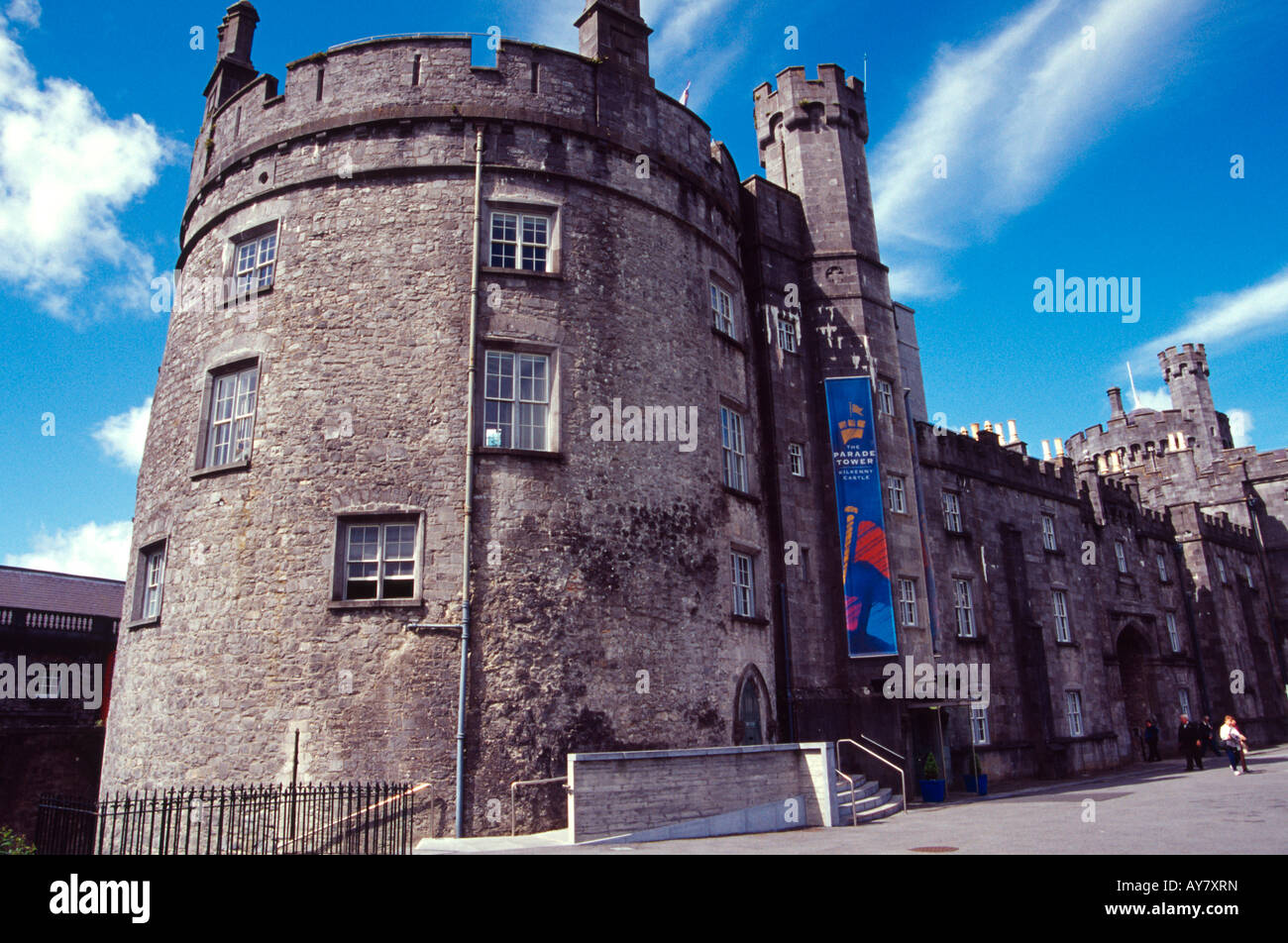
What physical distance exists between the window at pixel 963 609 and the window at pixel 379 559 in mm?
19687

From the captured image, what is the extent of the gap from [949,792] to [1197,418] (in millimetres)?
42193

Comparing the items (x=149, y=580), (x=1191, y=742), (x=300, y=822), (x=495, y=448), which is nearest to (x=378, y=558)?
(x=495, y=448)

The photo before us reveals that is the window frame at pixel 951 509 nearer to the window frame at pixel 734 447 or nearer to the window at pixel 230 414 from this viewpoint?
the window frame at pixel 734 447

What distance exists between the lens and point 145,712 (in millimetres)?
17188

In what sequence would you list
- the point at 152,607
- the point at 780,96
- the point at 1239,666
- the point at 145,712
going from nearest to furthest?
the point at 145,712 → the point at 152,607 → the point at 780,96 → the point at 1239,666

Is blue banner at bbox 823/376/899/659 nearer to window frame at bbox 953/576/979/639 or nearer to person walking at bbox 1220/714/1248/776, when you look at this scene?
window frame at bbox 953/576/979/639

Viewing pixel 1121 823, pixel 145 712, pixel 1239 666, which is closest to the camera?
pixel 1121 823

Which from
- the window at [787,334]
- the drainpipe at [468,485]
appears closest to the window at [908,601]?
the window at [787,334]

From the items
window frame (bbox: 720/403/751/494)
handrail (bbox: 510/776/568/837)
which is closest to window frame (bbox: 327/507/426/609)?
handrail (bbox: 510/776/568/837)

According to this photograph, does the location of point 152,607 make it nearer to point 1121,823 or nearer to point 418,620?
point 418,620

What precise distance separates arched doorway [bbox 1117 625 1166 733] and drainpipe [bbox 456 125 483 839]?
33641 millimetres

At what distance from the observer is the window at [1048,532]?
114ft

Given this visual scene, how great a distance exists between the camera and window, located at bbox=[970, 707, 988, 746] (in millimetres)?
28484
